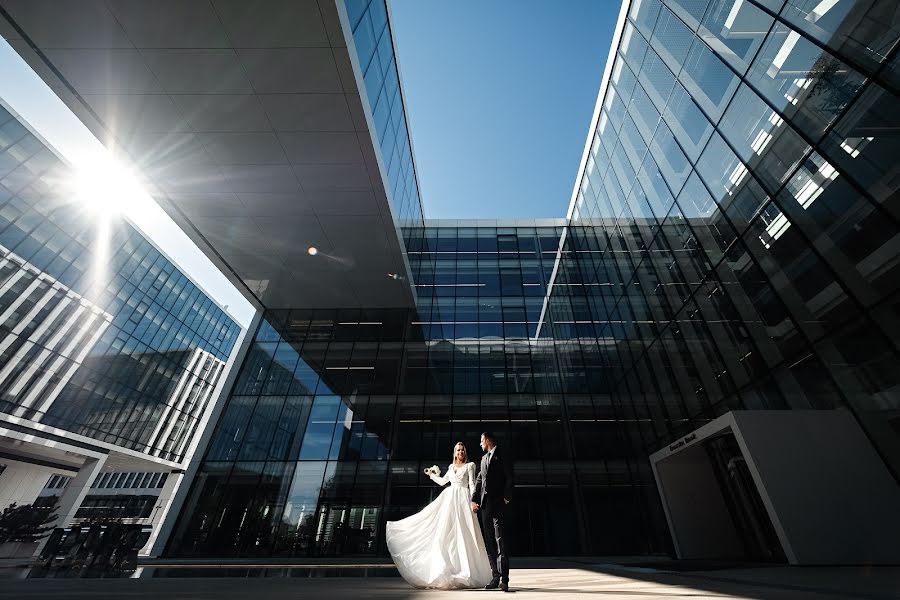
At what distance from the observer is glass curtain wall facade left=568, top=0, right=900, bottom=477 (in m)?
6.51

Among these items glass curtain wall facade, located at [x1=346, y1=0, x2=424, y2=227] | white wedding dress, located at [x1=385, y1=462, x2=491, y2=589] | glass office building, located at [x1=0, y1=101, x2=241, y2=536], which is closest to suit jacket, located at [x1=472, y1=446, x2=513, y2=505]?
white wedding dress, located at [x1=385, y1=462, x2=491, y2=589]

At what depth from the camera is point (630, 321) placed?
49.9ft

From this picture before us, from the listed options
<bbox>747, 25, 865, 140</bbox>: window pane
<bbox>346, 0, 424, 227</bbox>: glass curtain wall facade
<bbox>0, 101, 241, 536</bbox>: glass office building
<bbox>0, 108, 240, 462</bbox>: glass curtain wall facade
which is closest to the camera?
<bbox>747, 25, 865, 140</bbox>: window pane

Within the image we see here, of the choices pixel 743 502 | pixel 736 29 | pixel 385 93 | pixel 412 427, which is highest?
pixel 385 93

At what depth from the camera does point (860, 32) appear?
6.40 metres

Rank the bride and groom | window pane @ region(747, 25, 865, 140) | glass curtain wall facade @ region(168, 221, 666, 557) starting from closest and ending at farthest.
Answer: the bride and groom, window pane @ region(747, 25, 865, 140), glass curtain wall facade @ region(168, 221, 666, 557)

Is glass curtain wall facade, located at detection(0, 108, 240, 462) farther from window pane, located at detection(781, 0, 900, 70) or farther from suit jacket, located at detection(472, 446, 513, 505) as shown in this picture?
window pane, located at detection(781, 0, 900, 70)

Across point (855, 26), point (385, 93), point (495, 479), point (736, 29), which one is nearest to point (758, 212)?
point (855, 26)

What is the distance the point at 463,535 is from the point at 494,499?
839 millimetres

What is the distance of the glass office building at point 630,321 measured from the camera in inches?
275

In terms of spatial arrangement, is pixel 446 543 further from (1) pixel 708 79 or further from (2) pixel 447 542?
(1) pixel 708 79

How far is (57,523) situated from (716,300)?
41269mm

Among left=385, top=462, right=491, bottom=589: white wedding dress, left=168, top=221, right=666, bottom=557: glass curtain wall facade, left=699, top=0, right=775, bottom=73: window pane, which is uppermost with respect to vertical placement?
left=699, top=0, right=775, bottom=73: window pane

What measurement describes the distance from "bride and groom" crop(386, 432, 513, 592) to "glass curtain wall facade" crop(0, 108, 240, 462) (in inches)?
1456
